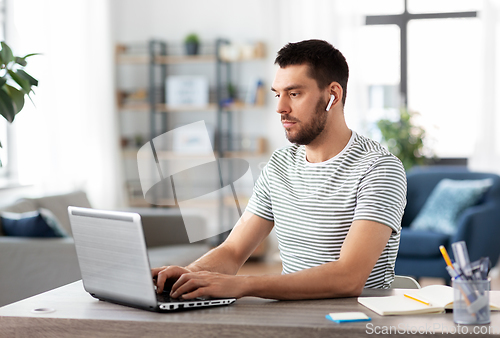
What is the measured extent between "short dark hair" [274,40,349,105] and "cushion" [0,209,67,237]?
1887 mm

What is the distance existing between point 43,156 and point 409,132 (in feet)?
8.91

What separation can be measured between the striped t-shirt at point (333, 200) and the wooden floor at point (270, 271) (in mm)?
2815

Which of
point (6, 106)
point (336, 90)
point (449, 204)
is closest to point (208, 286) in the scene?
point (336, 90)

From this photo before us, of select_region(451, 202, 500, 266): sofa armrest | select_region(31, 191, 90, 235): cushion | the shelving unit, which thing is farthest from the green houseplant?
select_region(31, 191, 90, 235): cushion

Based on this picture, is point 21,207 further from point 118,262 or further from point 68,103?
point 118,262

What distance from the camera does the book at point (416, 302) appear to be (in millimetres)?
1165

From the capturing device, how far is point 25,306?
1265 millimetres

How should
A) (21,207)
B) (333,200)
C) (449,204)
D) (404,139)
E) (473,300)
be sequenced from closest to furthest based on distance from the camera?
1. (473,300)
2. (333,200)
3. (21,207)
4. (449,204)
5. (404,139)

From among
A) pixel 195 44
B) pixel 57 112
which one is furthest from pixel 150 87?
pixel 57 112

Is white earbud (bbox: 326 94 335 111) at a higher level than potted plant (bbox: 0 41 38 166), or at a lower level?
lower

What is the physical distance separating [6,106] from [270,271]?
3265 millimetres

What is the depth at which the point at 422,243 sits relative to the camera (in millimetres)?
3703

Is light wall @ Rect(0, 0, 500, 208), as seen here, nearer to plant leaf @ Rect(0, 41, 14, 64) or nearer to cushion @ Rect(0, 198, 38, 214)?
cushion @ Rect(0, 198, 38, 214)

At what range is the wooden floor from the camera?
4421 mm
